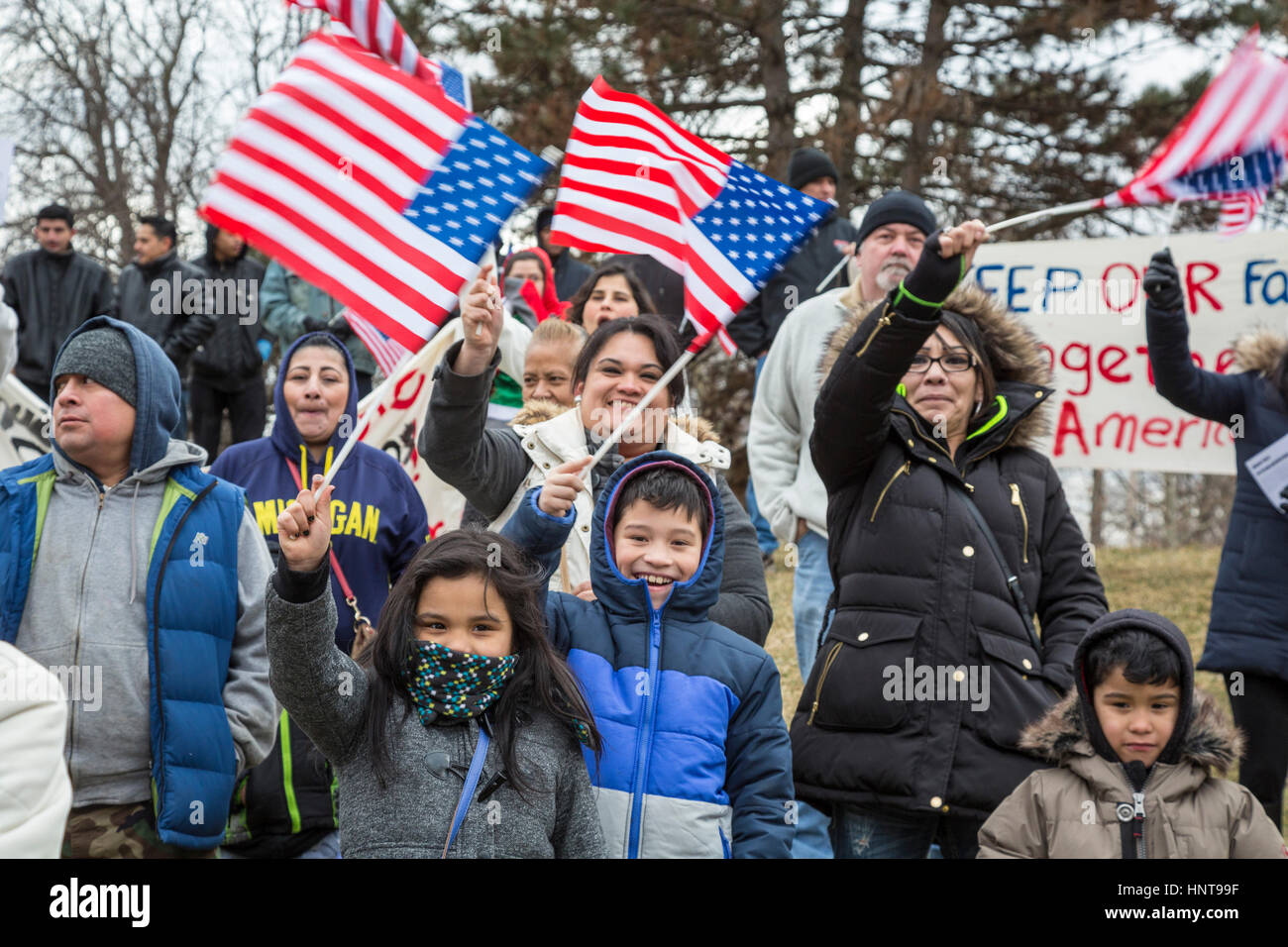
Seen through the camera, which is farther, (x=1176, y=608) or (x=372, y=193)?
(x=1176, y=608)

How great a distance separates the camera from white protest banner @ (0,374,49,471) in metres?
6.98

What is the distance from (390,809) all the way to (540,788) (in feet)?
1.10

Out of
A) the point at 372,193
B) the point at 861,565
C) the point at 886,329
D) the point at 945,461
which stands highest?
the point at 372,193

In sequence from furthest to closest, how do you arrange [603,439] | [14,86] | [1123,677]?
1. [14,86]
2. [603,439]
3. [1123,677]

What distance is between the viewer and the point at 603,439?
4.62 meters

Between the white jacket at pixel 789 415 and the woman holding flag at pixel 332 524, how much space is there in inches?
58.7

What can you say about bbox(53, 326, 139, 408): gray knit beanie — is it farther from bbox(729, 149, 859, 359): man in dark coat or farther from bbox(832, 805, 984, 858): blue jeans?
bbox(729, 149, 859, 359): man in dark coat

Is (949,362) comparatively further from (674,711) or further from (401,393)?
(401,393)

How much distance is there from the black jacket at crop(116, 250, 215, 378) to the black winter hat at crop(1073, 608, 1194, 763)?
713cm

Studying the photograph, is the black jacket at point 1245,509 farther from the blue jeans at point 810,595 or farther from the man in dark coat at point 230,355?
the man in dark coat at point 230,355

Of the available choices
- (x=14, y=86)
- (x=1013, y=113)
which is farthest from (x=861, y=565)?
(x=14, y=86)

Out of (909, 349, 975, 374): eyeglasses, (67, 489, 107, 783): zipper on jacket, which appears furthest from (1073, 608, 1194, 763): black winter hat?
(67, 489, 107, 783): zipper on jacket

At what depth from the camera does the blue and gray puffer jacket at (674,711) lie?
139 inches
